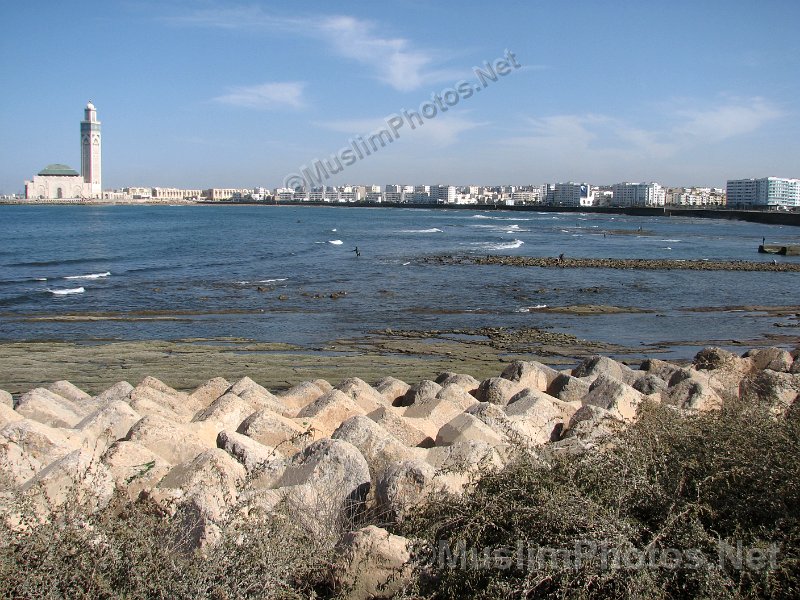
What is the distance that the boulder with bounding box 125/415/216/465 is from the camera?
5.65 meters

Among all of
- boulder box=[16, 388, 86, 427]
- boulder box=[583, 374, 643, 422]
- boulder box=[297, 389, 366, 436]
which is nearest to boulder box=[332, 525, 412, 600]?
boulder box=[297, 389, 366, 436]

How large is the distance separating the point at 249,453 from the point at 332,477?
37.3 inches

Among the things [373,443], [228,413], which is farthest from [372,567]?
[228,413]

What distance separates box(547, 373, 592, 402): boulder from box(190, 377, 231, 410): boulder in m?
4.14

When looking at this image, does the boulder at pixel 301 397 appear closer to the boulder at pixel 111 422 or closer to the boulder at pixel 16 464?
the boulder at pixel 111 422

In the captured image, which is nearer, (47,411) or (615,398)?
(47,411)

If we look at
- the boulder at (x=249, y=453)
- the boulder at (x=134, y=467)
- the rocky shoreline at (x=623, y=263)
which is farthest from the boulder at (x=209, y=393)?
the rocky shoreline at (x=623, y=263)

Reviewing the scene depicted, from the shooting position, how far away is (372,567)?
384 centimetres

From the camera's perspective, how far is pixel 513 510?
3.82 meters

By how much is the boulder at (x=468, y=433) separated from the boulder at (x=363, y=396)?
2.01 meters

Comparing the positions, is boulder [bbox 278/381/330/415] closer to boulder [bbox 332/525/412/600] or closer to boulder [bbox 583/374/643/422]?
boulder [bbox 583/374/643/422]

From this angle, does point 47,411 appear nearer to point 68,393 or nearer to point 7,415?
point 7,415

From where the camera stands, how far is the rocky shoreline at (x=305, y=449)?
4102 millimetres

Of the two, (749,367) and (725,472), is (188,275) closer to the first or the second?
(749,367)
